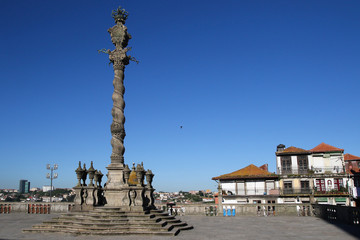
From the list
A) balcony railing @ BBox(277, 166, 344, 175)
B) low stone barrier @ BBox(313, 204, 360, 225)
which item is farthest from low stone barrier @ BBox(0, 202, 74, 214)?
balcony railing @ BBox(277, 166, 344, 175)

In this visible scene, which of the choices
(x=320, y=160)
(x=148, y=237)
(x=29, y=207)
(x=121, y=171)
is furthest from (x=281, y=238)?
(x=320, y=160)

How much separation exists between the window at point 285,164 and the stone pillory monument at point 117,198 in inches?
1218

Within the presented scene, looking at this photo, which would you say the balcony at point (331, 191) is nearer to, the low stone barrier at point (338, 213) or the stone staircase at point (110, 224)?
the low stone barrier at point (338, 213)

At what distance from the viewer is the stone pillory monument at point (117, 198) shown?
16547 millimetres

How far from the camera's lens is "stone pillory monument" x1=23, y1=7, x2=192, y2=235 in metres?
16.5

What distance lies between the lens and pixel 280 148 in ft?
169

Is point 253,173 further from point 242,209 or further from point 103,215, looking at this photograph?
point 103,215

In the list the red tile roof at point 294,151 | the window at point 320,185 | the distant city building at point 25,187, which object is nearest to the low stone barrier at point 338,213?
the window at point 320,185

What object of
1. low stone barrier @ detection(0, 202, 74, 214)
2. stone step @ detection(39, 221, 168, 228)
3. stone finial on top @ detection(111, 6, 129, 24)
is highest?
stone finial on top @ detection(111, 6, 129, 24)

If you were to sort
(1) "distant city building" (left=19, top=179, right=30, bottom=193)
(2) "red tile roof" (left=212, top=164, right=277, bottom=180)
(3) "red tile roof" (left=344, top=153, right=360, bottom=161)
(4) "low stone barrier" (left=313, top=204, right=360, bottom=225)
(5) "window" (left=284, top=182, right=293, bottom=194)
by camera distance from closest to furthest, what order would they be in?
(4) "low stone barrier" (left=313, top=204, right=360, bottom=225), (5) "window" (left=284, top=182, right=293, bottom=194), (2) "red tile roof" (left=212, top=164, right=277, bottom=180), (3) "red tile roof" (left=344, top=153, right=360, bottom=161), (1) "distant city building" (left=19, top=179, right=30, bottom=193)

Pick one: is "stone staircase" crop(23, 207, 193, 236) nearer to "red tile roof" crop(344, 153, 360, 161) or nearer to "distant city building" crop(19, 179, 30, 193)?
"red tile roof" crop(344, 153, 360, 161)

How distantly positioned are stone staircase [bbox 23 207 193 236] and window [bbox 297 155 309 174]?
33.8m

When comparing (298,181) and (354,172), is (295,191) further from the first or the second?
(354,172)

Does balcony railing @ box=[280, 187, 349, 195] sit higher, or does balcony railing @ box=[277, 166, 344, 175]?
balcony railing @ box=[277, 166, 344, 175]
